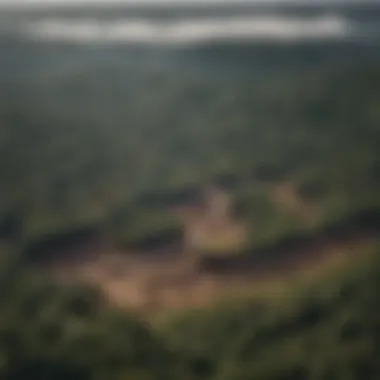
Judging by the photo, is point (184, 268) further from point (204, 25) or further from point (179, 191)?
point (204, 25)

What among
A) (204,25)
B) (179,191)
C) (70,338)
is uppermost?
(204,25)

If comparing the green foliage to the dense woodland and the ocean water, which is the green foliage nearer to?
the dense woodland

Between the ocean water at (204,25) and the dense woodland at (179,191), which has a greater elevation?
the ocean water at (204,25)

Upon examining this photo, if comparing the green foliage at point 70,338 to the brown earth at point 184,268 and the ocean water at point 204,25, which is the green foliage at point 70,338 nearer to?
the brown earth at point 184,268

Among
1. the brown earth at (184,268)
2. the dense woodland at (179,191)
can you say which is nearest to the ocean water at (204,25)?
the dense woodland at (179,191)

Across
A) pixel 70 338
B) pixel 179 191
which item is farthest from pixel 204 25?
pixel 70 338

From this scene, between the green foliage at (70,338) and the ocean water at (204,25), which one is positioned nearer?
the green foliage at (70,338)

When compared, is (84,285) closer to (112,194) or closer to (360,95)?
(112,194)

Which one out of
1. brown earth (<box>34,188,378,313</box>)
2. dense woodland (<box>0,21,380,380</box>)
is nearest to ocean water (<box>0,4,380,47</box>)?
dense woodland (<box>0,21,380,380</box>)

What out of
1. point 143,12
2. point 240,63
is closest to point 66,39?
point 143,12
